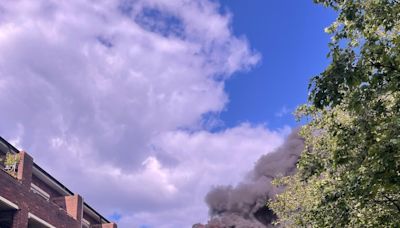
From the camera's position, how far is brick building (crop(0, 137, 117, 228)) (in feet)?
62.7

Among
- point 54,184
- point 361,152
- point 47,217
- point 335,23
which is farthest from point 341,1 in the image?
point 54,184

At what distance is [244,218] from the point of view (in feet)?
139

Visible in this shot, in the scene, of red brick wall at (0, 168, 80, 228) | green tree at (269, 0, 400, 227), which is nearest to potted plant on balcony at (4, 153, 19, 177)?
red brick wall at (0, 168, 80, 228)

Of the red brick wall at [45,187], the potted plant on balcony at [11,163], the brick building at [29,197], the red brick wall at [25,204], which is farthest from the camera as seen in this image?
the red brick wall at [45,187]

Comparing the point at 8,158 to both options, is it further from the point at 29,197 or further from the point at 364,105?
the point at 364,105

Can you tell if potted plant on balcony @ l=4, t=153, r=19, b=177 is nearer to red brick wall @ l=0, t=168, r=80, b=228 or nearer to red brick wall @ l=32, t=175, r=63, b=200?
red brick wall @ l=0, t=168, r=80, b=228

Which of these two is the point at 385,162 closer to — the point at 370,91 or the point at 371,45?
the point at 370,91

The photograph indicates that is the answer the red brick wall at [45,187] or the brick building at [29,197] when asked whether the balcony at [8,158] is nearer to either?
the brick building at [29,197]

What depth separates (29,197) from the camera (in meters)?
20.5

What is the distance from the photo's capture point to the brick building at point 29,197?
1912 centimetres

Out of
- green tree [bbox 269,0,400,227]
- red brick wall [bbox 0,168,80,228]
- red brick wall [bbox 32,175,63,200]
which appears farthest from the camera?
red brick wall [bbox 32,175,63,200]

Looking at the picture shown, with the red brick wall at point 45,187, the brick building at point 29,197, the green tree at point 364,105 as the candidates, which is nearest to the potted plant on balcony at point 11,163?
the brick building at point 29,197

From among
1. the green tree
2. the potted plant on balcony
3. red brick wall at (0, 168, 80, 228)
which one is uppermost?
the potted plant on balcony

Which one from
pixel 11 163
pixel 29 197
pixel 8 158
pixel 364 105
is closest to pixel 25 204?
pixel 29 197
